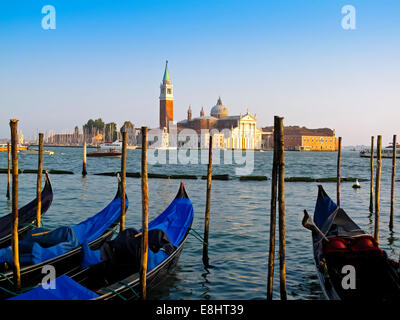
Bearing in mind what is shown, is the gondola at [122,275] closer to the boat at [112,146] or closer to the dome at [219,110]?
the boat at [112,146]

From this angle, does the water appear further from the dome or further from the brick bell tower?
the dome

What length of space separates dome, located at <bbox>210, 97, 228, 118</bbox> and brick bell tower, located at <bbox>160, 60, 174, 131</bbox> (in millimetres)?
12053

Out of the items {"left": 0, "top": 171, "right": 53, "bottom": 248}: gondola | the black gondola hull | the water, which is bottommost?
the water

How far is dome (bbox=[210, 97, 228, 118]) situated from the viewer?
9488 cm

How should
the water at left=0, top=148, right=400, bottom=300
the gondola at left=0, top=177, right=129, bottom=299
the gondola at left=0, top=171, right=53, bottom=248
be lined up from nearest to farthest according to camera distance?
the gondola at left=0, top=177, right=129, bottom=299 < the water at left=0, top=148, right=400, bottom=300 < the gondola at left=0, top=171, right=53, bottom=248

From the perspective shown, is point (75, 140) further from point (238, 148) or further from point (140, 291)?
point (140, 291)

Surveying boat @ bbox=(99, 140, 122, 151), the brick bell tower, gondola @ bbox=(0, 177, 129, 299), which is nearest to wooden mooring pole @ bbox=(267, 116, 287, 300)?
gondola @ bbox=(0, 177, 129, 299)

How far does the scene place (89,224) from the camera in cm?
633

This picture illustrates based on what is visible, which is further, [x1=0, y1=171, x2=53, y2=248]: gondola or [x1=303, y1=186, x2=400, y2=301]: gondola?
[x1=0, y1=171, x2=53, y2=248]: gondola

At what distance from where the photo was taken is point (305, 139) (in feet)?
335

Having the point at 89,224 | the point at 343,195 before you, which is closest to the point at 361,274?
the point at 89,224

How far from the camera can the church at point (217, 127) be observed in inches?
3345

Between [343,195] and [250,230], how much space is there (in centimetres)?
768

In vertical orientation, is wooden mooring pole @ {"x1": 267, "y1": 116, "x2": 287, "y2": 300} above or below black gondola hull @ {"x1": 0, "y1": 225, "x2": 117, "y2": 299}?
above
